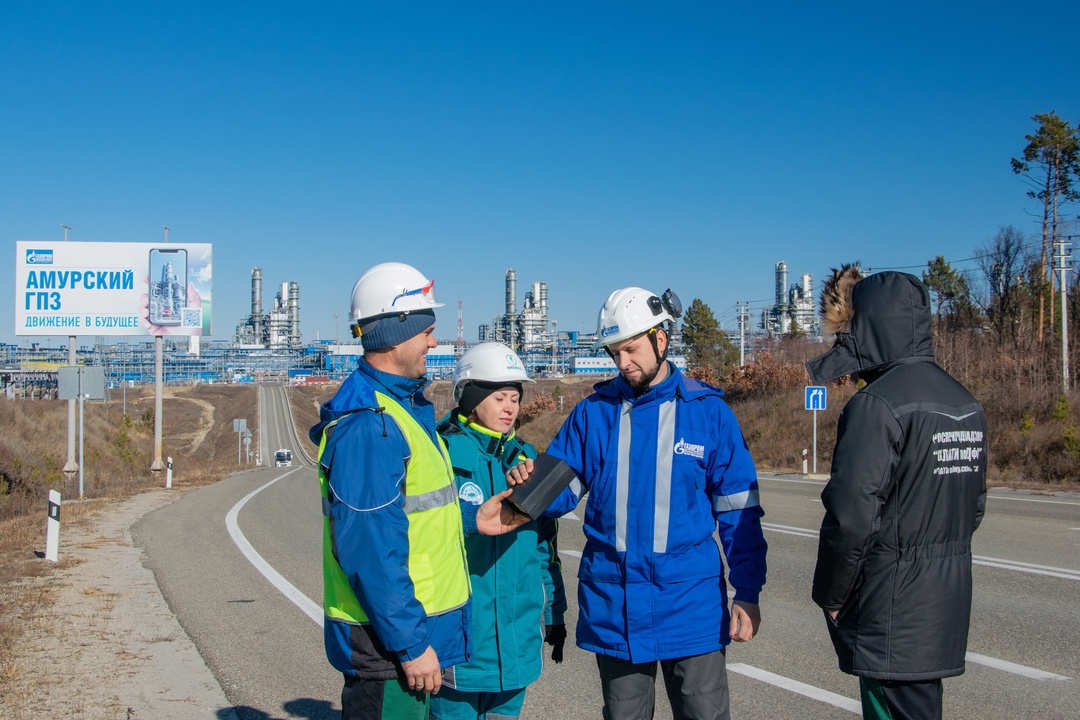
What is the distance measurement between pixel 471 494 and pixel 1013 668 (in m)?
4.31

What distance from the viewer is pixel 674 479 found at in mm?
3559

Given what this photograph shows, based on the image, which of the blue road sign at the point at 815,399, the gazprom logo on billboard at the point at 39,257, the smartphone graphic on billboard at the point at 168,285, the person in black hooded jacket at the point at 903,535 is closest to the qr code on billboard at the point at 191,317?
the smartphone graphic on billboard at the point at 168,285

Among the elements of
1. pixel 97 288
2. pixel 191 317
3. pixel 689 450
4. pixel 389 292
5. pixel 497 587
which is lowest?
pixel 497 587

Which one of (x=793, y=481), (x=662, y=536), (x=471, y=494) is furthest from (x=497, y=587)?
(x=793, y=481)

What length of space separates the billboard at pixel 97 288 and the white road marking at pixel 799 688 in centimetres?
2876

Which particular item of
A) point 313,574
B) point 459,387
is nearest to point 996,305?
point 313,574

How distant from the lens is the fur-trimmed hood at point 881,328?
10.6ft

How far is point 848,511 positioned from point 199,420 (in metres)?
93.3

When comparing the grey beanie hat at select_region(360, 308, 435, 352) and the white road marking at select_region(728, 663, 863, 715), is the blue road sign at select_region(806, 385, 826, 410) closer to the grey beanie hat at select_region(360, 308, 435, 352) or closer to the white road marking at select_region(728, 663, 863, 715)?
the white road marking at select_region(728, 663, 863, 715)

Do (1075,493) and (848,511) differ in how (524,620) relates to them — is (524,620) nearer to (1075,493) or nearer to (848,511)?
(848,511)

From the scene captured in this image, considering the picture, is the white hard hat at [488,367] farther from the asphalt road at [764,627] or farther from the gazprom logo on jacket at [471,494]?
the asphalt road at [764,627]

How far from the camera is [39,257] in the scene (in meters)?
29.3

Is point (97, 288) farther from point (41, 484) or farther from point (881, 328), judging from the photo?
point (881, 328)

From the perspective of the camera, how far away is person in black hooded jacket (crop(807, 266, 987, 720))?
3.03 metres
